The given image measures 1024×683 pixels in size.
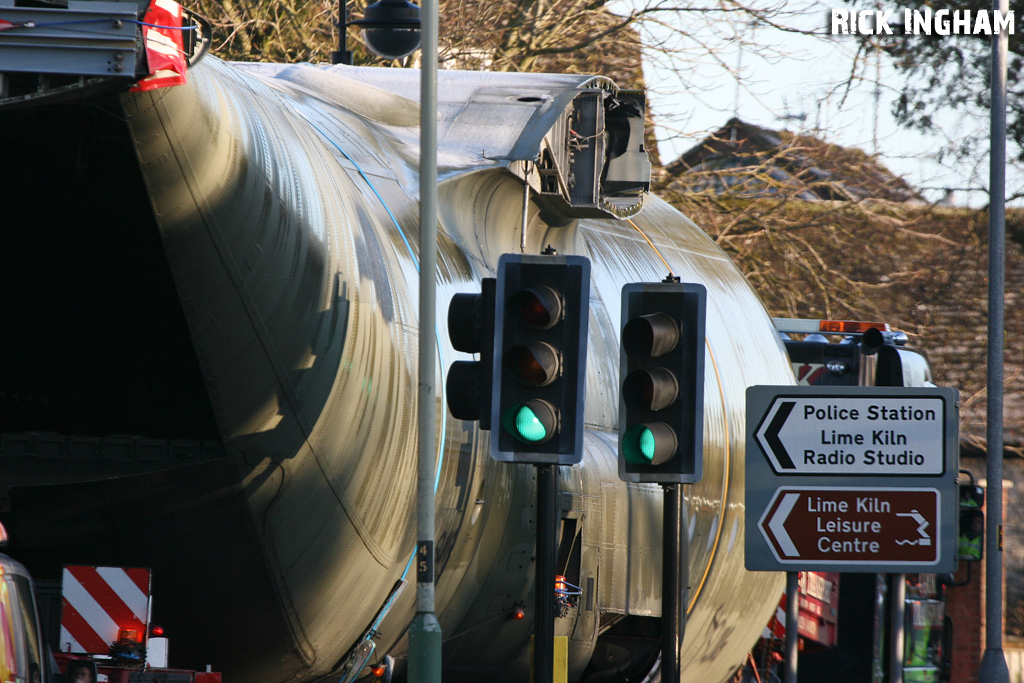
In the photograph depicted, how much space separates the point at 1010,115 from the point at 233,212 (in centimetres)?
2949

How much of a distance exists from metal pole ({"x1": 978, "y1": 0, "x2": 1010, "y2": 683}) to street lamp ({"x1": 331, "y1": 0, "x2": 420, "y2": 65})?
30.3 feet

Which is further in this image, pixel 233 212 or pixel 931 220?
pixel 931 220

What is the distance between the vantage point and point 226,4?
23.6 m

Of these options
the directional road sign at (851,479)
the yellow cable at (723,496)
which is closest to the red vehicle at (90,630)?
the directional road sign at (851,479)

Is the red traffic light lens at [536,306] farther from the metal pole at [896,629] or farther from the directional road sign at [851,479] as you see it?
the metal pole at [896,629]

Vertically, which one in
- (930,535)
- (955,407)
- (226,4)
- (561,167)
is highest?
(226,4)

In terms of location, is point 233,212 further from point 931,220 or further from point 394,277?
point 931,220

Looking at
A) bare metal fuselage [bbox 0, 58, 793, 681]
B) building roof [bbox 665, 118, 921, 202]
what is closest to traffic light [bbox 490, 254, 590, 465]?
bare metal fuselage [bbox 0, 58, 793, 681]

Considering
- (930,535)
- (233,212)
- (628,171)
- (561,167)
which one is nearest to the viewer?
(233,212)

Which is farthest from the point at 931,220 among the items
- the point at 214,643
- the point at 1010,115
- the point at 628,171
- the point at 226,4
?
the point at 214,643

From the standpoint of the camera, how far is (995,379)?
18188 millimetres

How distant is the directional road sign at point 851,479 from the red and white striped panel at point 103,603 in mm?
2912

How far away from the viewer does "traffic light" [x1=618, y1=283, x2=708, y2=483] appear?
7.50 metres

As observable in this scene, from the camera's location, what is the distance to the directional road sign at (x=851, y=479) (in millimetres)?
7418
